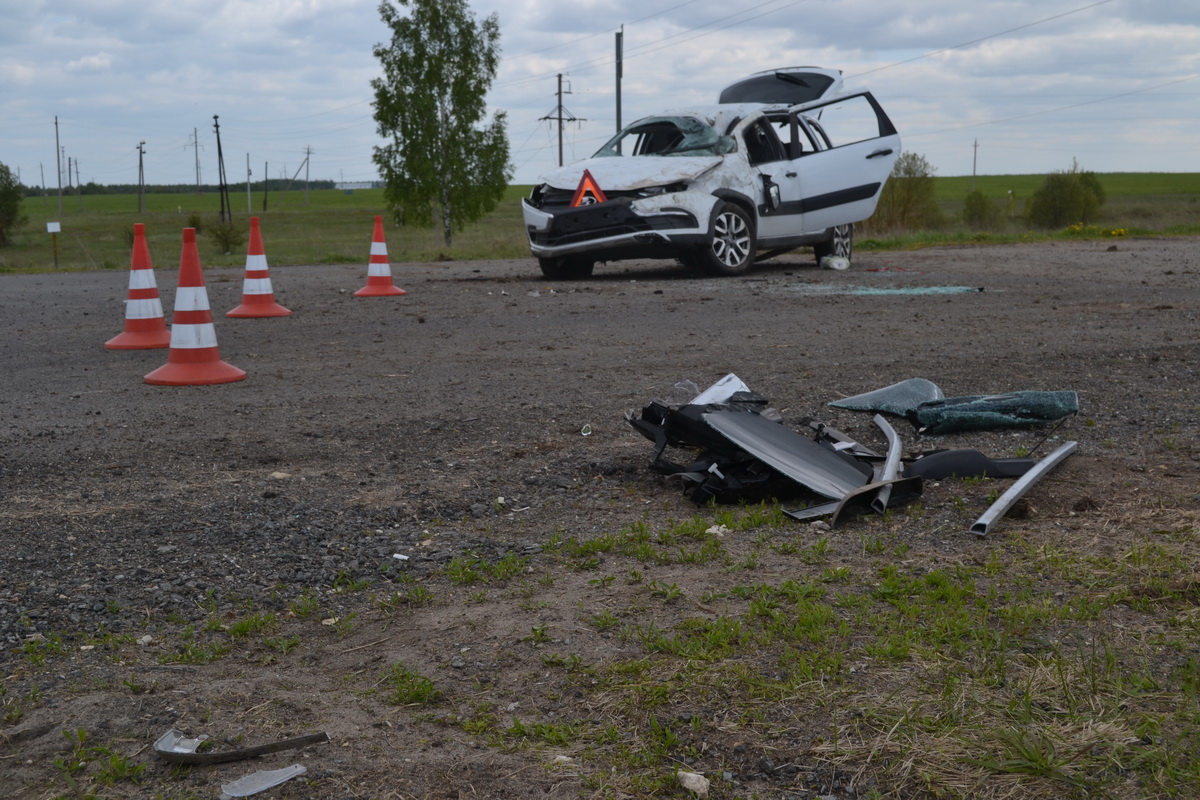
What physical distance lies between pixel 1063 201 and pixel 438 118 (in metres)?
25.2

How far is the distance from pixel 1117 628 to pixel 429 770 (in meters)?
1.73

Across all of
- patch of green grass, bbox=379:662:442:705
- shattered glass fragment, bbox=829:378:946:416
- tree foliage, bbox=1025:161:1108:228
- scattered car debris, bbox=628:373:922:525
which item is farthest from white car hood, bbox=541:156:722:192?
tree foliage, bbox=1025:161:1108:228

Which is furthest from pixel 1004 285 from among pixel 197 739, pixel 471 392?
pixel 197 739

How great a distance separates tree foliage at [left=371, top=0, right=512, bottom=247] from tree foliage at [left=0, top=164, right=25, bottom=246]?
26.9 metres

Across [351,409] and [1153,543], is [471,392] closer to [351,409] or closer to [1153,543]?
[351,409]

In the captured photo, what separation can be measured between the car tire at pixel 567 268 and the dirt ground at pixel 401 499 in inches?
156

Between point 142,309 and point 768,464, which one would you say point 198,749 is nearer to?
point 768,464

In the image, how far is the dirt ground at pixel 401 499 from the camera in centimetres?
224

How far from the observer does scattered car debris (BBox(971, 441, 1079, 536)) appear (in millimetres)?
3357

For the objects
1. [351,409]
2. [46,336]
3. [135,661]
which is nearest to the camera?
[135,661]

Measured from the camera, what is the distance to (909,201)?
32.8 meters

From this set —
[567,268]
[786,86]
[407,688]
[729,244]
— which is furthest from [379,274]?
[407,688]

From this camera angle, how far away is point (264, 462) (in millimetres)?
4445

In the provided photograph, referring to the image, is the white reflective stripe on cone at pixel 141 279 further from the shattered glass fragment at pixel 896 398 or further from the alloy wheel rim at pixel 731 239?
the alloy wheel rim at pixel 731 239
